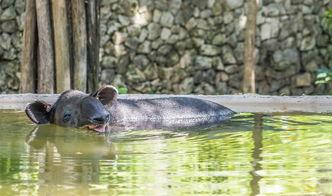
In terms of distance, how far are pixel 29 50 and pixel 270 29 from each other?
5.84 m

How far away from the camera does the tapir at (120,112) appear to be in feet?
20.5

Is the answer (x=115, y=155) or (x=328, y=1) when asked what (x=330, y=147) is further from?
(x=328, y=1)

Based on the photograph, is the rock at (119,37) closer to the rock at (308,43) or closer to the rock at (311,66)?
the rock at (308,43)

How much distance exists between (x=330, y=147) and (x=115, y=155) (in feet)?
3.76

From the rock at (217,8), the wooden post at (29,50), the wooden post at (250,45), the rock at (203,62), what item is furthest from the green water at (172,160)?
the rock at (217,8)

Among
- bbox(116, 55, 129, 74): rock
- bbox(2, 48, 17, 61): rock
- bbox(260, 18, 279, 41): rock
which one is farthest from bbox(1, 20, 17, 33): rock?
bbox(260, 18, 279, 41): rock

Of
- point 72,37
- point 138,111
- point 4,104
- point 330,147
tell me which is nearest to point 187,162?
point 330,147

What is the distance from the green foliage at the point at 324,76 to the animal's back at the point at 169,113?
561 cm

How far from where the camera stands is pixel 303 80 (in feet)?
46.9

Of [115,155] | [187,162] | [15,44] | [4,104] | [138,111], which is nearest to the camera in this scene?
[187,162]

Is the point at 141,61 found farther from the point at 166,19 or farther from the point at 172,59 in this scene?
the point at 166,19

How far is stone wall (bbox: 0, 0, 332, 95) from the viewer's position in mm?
13969

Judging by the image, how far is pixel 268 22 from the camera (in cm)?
1416

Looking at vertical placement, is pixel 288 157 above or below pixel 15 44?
below
